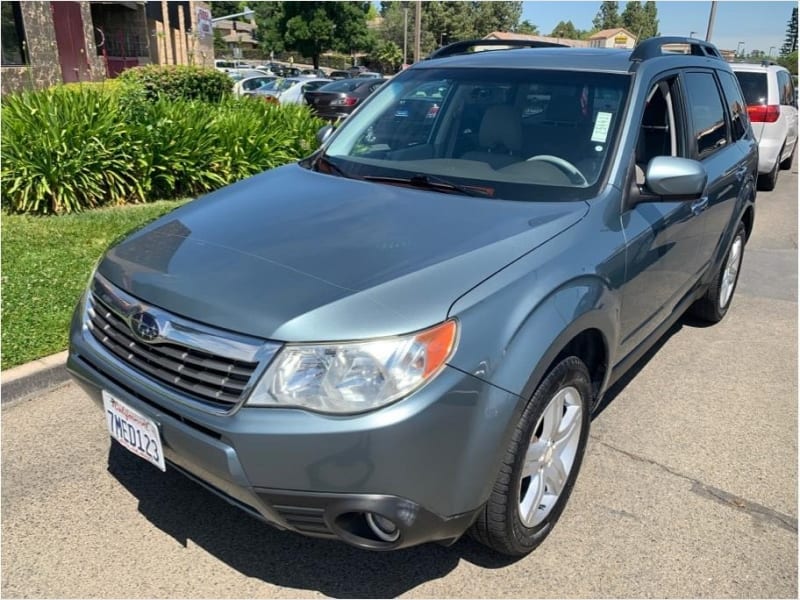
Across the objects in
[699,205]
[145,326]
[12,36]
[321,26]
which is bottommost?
[145,326]

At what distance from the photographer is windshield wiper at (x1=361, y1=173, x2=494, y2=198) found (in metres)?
2.86

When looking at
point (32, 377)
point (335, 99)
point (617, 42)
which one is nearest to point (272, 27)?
point (617, 42)

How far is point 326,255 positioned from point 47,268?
3680 mm

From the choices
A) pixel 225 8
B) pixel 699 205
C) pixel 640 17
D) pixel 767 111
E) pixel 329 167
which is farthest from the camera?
pixel 225 8

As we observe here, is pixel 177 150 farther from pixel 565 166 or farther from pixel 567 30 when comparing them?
pixel 567 30

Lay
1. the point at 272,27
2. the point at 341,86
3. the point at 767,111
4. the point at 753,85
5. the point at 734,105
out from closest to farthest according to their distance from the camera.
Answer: the point at 734,105 < the point at 767,111 < the point at 753,85 < the point at 341,86 < the point at 272,27

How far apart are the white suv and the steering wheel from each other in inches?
338

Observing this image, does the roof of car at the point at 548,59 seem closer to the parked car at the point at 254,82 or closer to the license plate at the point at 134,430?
the license plate at the point at 134,430

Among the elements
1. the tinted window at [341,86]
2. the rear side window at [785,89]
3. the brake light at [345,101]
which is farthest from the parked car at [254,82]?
the rear side window at [785,89]

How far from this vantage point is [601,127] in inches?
118

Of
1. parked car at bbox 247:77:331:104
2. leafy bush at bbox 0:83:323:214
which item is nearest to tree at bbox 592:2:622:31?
parked car at bbox 247:77:331:104

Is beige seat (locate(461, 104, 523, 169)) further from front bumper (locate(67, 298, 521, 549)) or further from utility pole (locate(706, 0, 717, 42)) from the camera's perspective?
utility pole (locate(706, 0, 717, 42))

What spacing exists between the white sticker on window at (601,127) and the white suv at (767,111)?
27.5 ft

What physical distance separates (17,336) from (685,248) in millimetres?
3859
